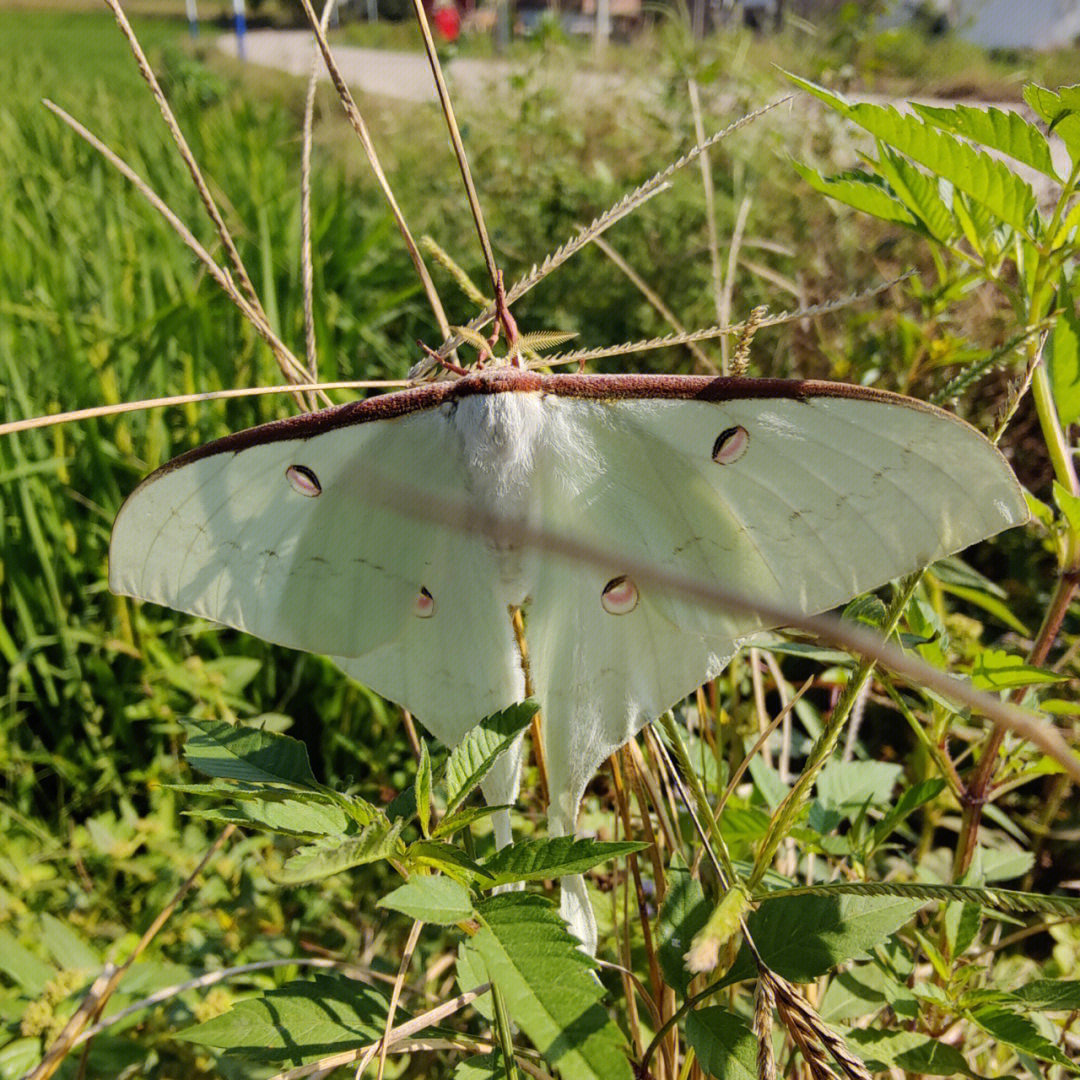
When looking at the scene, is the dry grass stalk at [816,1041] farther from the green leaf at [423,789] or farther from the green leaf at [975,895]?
the green leaf at [423,789]

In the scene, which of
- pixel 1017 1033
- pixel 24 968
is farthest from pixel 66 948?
pixel 1017 1033

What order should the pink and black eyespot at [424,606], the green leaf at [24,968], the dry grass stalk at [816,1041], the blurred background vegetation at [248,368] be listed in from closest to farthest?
the dry grass stalk at [816,1041]
the pink and black eyespot at [424,606]
the green leaf at [24,968]
the blurred background vegetation at [248,368]

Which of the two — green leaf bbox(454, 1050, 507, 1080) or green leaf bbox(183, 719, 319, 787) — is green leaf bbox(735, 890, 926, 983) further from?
green leaf bbox(183, 719, 319, 787)

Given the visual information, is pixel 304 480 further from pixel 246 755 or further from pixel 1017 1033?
pixel 1017 1033

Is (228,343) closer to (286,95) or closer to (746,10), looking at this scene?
(746,10)

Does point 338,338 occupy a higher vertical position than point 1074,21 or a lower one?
lower

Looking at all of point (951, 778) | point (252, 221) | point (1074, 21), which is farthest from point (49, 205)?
point (1074, 21)

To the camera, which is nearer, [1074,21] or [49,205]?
[49,205]

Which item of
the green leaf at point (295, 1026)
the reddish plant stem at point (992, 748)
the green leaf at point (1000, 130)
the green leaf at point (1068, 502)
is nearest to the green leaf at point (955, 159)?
the green leaf at point (1000, 130)
